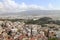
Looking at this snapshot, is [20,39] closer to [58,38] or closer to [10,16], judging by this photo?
[58,38]

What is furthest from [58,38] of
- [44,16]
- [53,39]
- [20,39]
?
[44,16]

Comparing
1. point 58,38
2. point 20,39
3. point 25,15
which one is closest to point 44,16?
point 25,15

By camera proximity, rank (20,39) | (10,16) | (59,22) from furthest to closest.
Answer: (10,16), (59,22), (20,39)

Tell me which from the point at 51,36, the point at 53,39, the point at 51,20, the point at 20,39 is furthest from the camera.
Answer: the point at 51,20

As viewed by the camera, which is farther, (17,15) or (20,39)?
(17,15)

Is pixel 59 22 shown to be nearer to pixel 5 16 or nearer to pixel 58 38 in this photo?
pixel 58 38

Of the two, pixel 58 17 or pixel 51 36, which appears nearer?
pixel 51 36

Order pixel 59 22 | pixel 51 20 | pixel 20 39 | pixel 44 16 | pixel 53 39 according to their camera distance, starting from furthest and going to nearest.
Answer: pixel 44 16, pixel 51 20, pixel 59 22, pixel 53 39, pixel 20 39

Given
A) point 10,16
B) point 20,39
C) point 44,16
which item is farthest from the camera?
point 10,16
